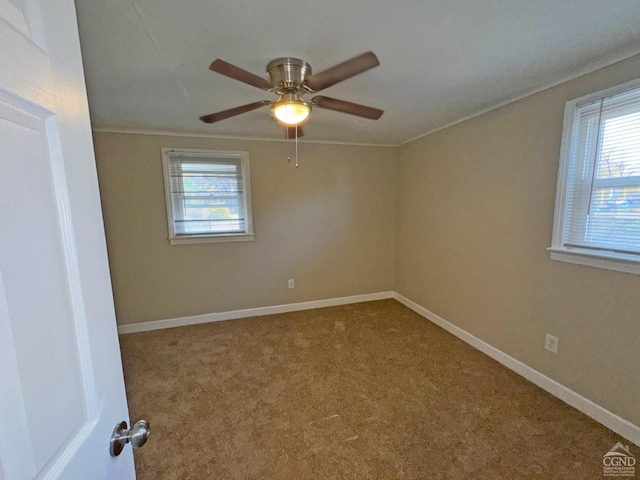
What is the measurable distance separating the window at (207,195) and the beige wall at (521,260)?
2.16m

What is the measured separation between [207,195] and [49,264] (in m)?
2.89

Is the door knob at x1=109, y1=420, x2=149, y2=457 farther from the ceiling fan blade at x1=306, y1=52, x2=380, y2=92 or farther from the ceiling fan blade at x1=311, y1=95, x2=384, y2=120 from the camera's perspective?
the ceiling fan blade at x1=311, y1=95, x2=384, y2=120

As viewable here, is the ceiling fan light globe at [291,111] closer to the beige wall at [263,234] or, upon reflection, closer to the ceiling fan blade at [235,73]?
the ceiling fan blade at [235,73]

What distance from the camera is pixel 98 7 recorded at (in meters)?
→ 1.17

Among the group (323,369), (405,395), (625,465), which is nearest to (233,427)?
(323,369)

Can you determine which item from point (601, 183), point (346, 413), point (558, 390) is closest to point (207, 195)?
point (346, 413)

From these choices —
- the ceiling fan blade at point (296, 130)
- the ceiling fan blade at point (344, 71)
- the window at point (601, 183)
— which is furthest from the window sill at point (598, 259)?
the ceiling fan blade at point (296, 130)

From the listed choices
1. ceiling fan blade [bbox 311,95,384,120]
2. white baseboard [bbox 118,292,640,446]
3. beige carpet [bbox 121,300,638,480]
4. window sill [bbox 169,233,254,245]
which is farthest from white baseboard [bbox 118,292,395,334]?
ceiling fan blade [bbox 311,95,384,120]

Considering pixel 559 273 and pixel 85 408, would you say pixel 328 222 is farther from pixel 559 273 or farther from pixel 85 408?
pixel 85 408

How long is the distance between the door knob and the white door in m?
0.02

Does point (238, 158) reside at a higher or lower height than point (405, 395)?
higher

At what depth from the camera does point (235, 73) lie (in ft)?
4.41

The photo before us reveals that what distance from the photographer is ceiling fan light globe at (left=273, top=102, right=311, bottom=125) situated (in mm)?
1676

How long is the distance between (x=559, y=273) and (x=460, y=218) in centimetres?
98
